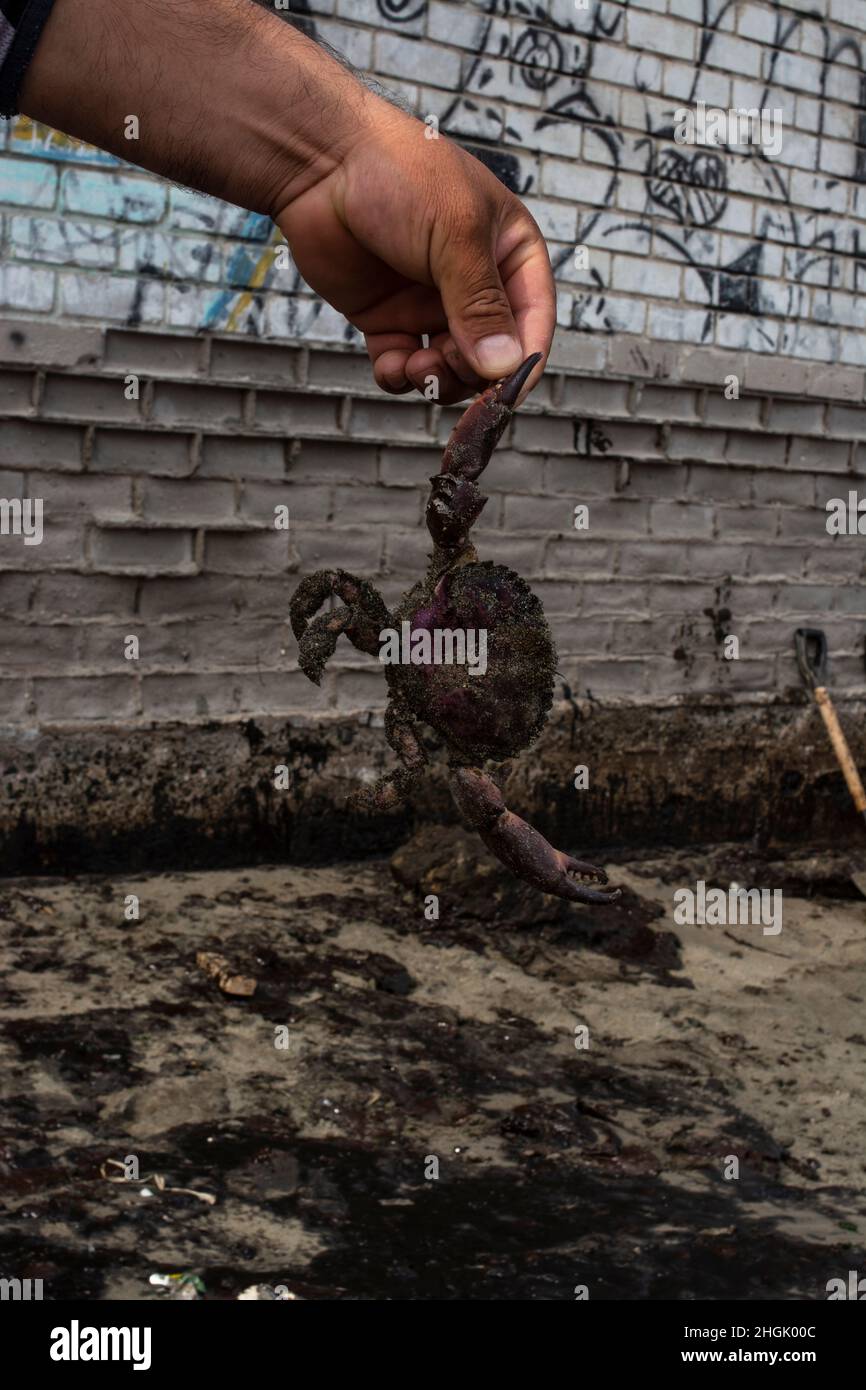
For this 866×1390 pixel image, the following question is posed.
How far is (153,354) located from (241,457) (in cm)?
54

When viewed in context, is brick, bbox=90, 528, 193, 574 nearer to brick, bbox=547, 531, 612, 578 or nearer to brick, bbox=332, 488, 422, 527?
brick, bbox=332, 488, 422, 527

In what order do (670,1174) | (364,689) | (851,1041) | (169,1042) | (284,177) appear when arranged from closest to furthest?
(284,177), (670,1174), (169,1042), (851,1041), (364,689)

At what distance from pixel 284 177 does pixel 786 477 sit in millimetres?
5504

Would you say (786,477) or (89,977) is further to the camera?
(786,477)

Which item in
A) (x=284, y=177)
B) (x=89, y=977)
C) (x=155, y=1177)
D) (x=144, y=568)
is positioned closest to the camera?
(x=284, y=177)

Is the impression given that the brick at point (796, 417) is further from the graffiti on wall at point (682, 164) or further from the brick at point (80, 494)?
the brick at point (80, 494)

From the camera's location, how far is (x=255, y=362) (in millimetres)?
5648

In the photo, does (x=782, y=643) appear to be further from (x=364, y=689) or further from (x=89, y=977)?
(x=89, y=977)

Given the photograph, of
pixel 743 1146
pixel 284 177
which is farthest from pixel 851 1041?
pixel 284 177

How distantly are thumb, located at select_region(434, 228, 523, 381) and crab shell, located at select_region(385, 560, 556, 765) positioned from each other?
25.3 inches

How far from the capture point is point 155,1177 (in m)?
3.68

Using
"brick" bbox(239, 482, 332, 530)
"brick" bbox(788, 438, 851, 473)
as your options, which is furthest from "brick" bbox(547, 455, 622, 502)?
"brick" bbox(788, 438, 851, 473)

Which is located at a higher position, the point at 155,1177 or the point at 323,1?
the point at 323,1

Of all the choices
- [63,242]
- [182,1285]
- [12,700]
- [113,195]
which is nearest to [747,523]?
[113,195]
